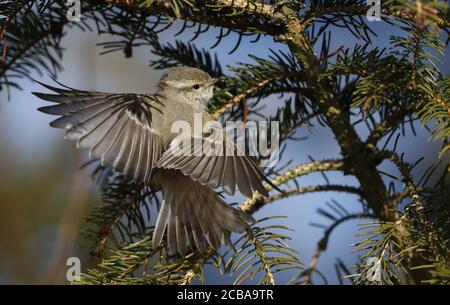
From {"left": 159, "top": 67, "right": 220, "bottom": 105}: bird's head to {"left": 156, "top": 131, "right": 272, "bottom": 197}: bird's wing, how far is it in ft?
0.43

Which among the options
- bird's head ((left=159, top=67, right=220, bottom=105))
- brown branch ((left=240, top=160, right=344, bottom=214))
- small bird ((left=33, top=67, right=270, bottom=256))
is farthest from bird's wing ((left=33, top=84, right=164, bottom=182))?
brown branch ((left=240, top=160, right=344, bottom=214))

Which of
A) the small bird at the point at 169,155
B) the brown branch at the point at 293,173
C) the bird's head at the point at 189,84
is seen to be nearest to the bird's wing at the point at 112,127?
the small bird at the point at 169,155

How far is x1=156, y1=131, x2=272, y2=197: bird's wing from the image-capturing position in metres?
1.09

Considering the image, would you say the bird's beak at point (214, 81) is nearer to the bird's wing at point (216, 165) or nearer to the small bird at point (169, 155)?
the small bird at point (169, 155)

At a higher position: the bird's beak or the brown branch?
the bird's beak

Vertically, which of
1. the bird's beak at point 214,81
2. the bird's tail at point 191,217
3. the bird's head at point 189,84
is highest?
the bird's head at point 189,84

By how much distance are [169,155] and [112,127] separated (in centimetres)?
15

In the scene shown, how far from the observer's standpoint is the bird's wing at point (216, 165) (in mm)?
1089

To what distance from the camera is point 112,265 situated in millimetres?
1140

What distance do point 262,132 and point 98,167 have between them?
481mm

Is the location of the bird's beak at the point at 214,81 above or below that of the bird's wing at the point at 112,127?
above

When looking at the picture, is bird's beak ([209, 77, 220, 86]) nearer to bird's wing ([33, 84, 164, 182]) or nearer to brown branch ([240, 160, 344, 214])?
bird's wing ([33, 84, 164, 182])

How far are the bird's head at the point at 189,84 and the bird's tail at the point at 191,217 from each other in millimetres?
217
